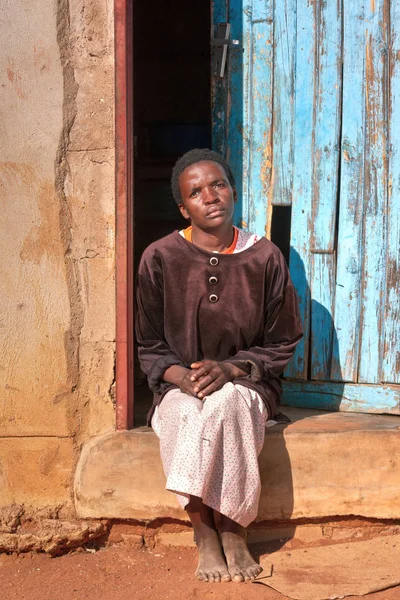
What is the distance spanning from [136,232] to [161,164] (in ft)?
1.82

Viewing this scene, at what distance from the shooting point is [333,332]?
387 cm

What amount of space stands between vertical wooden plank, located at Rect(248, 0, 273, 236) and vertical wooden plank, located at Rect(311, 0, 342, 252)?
0.24m

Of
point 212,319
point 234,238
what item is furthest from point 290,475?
point 234,238

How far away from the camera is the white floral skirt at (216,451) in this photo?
2.97 m

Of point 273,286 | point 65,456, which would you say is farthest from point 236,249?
point 65,456

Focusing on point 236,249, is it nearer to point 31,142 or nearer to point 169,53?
point 31,142

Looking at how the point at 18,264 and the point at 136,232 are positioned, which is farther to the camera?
the point at 136,232

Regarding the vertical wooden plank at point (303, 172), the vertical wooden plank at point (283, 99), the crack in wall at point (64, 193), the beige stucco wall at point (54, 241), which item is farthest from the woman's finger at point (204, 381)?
the vertical wooden plank at point (283, 99)

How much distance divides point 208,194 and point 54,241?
729mm

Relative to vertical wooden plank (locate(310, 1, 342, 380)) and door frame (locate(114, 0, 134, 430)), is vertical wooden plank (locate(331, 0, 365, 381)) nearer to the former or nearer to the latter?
vertical wooden plank (locate(310, 1, 342, 380))

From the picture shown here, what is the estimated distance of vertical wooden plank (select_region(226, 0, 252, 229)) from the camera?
3.83m

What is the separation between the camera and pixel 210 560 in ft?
10.1

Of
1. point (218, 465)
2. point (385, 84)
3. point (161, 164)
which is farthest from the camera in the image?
point (161, 164)

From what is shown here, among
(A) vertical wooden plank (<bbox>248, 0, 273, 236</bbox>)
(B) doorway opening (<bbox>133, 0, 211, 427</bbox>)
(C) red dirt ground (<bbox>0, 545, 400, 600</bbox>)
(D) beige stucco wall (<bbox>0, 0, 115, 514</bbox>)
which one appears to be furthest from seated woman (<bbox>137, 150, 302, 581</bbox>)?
(B) doorway opening (<bbox>133, 0, 211, 427</bbox>)
